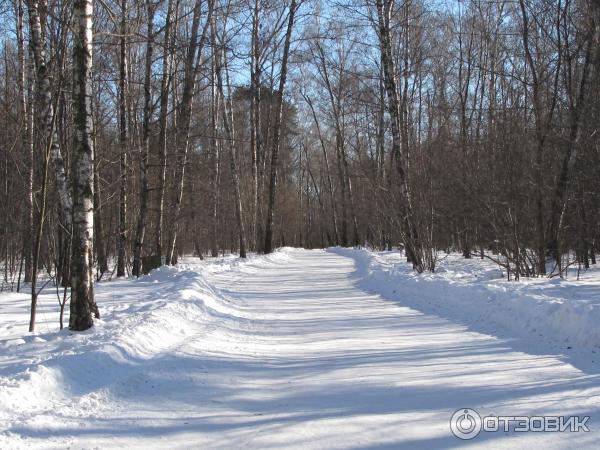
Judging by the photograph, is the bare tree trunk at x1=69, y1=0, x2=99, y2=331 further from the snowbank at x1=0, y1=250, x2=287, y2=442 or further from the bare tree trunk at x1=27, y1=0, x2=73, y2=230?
the bare tree trunk at x1=27, y1=0, x2=73, y2=230

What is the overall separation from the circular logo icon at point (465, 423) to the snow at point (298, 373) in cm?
6

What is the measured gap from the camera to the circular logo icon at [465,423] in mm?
3471

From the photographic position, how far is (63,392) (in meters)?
4.30

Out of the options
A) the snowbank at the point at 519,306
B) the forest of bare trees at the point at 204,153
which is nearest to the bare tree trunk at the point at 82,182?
the forest of bare trees at the point at 204,153

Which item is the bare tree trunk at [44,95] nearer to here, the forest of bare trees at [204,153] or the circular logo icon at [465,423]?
the forest of bare trees at [204,153]

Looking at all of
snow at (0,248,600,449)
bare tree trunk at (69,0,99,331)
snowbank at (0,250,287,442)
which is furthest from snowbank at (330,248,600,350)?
bare tree trunk at (69,0,99,331)

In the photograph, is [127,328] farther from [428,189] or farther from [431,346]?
[428,189]

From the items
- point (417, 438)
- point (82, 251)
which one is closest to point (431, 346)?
point (417, 438)

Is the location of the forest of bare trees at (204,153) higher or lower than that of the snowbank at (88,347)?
higher

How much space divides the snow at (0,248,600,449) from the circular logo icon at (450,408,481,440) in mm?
56

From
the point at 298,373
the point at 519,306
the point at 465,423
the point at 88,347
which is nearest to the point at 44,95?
the point at 88,347

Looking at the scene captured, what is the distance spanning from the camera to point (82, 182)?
261 inches

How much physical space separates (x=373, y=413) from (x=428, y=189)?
12092mm

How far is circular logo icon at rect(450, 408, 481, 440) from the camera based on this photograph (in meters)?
3.47
